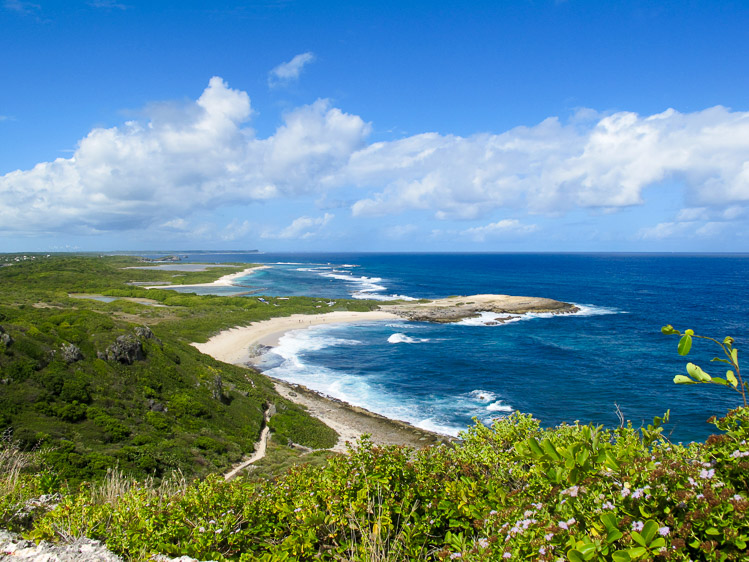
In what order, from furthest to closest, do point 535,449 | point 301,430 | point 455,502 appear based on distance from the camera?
point 301,430, point 455,502, point 535,449

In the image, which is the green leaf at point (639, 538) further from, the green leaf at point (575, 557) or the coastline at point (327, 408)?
the coastline at point (327, 408)

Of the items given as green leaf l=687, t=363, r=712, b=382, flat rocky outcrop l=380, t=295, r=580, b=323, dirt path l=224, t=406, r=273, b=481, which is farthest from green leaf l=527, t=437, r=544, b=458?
flat rocky outcrop l=380, t=295, r=580, b=323

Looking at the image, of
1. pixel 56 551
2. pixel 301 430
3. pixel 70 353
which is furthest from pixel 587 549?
pixel 70 353

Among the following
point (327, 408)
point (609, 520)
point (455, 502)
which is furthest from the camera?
point (327, 408)

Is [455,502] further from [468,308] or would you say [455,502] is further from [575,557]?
[468,308]

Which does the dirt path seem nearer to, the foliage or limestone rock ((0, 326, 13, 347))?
the foliage

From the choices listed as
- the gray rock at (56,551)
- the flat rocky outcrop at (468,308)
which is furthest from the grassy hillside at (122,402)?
the flat rocky outcrop at (468,308)

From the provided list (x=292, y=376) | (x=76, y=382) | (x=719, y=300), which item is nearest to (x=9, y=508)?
(x=76, y=382)
